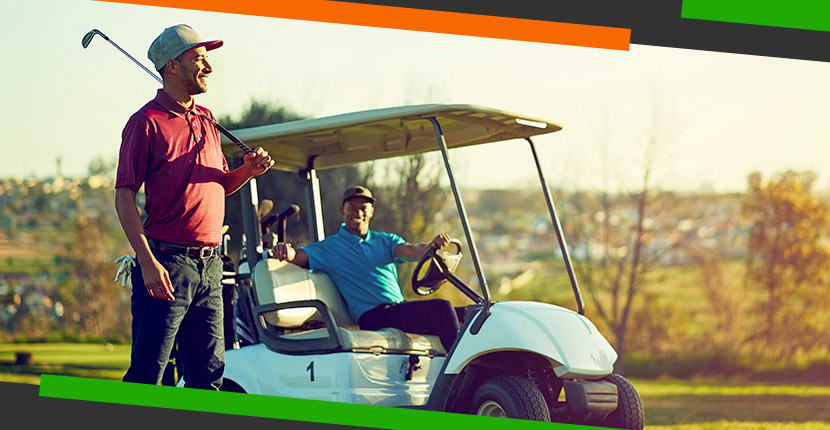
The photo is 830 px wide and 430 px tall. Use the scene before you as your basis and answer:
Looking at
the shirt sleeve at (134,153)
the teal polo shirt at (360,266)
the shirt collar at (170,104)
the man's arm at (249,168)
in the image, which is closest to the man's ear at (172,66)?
the shirt collar at (170,104)

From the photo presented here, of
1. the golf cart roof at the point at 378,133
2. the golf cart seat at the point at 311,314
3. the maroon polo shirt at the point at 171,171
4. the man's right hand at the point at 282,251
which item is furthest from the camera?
the man's right hand at the point at 282,251

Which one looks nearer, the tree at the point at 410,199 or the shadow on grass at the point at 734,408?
the shadow on grass at the point at 734,408

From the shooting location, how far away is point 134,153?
3.54 meters

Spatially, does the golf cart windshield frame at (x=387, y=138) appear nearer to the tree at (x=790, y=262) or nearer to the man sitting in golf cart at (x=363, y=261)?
the man sitting in golf cart at (x=363, y=261)

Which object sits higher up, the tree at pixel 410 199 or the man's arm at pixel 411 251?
the tree at pixel 410 199

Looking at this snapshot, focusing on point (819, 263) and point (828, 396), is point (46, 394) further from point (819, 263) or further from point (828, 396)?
point (819, 263)

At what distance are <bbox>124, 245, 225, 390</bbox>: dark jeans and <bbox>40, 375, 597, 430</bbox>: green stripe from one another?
0.25ft

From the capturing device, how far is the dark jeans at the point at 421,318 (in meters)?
5.12

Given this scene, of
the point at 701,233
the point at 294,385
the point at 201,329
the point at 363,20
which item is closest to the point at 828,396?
the point at 701,233

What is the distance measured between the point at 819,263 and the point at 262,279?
10931 millimetres

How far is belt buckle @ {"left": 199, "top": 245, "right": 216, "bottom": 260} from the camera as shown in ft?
12.1

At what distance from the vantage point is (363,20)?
6816 mm

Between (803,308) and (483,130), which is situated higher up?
(483,130)

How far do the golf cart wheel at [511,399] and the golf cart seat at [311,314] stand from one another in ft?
2.14
